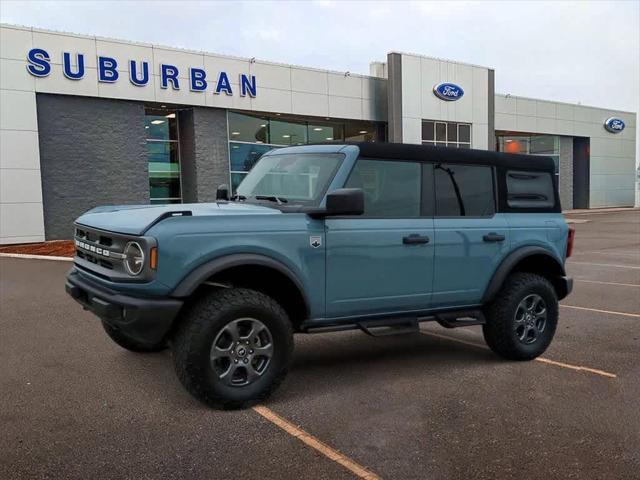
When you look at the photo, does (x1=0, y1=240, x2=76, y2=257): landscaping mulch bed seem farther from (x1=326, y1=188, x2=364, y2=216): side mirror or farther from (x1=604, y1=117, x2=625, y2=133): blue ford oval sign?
(x1=604, y1=117, x2=625, y2=133): blue ford oval sign

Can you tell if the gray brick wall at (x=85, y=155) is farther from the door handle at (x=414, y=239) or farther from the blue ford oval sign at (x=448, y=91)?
the door handle at (x=414, y=239)

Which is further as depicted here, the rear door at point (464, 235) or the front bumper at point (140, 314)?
the rear door at point (464, 235)

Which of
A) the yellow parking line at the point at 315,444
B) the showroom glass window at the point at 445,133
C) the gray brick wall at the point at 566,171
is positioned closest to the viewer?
the yellow parking line at the point at 315,444

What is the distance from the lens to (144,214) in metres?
4.27

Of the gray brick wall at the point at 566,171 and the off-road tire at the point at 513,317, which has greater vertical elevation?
the gray brick wall at the point at 566,171

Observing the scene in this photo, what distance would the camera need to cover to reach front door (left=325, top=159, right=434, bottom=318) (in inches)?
180

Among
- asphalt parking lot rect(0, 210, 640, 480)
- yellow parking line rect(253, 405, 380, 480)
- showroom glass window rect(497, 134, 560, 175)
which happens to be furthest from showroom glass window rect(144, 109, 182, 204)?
showroom glass window rect(497, 134, 560, 175)

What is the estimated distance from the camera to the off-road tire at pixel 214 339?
3969mm

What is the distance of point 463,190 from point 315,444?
2.79 meters

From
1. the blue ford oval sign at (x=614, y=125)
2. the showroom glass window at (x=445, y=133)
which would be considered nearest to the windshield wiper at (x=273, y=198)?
the showroom glass window at (x=445, y=133)

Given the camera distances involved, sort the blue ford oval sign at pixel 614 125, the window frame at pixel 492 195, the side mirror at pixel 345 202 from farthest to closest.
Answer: the blue ford oval sign at pixel 614 125 < the window frame at pixel 492 195 < the side mirror at pixel 345 202

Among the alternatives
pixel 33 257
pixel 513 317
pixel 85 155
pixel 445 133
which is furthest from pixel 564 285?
pixel 445 133

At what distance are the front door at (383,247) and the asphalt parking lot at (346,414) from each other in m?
0.70

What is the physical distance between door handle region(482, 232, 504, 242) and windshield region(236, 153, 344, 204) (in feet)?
5.15
